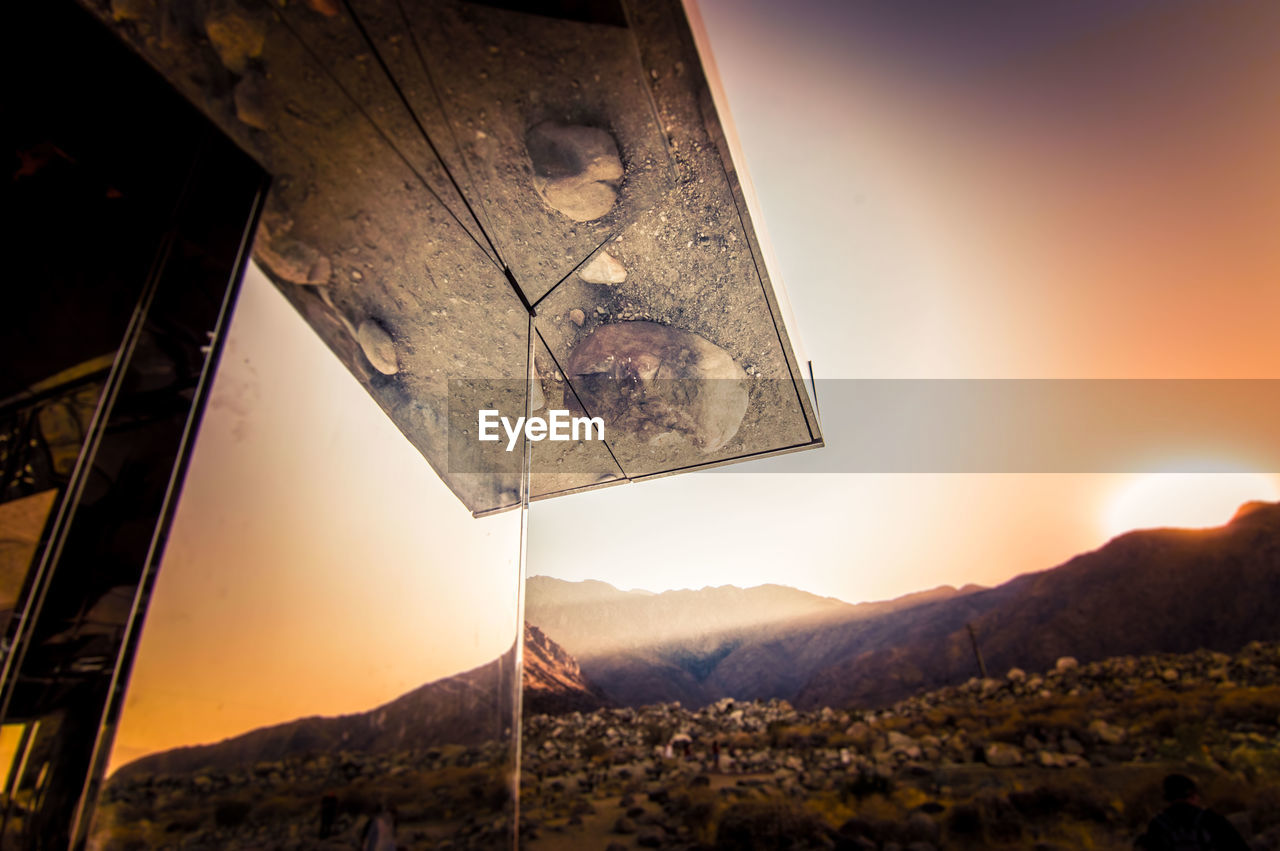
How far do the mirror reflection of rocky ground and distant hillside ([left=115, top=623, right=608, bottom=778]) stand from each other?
3.83 meters

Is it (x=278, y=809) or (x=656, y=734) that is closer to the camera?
(x=278, y=809)

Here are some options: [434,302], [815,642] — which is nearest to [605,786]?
[815,642]

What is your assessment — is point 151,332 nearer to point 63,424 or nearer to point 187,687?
point 63,424

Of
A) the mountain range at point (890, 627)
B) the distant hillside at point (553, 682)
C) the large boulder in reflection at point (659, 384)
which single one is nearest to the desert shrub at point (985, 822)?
the mountain range at point (890, 627)

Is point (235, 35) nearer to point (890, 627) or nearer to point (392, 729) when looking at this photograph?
point (392, 729)

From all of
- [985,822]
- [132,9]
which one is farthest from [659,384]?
[985,822]

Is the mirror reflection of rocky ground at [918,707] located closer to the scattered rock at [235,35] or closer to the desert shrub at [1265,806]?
the desert shrub at [1265,806]

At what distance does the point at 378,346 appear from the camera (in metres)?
0.76

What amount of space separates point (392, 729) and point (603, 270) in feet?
2.89

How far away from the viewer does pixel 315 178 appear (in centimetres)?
64

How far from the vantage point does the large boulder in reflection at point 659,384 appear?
1190mm

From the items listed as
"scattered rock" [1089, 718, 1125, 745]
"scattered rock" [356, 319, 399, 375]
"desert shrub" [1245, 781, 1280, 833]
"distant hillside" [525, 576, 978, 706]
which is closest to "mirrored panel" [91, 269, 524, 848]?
"scattered rock" [356, 319, 399, 375]

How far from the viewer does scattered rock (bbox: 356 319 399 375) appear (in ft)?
2.37

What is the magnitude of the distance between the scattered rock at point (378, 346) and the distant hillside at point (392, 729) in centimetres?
48
